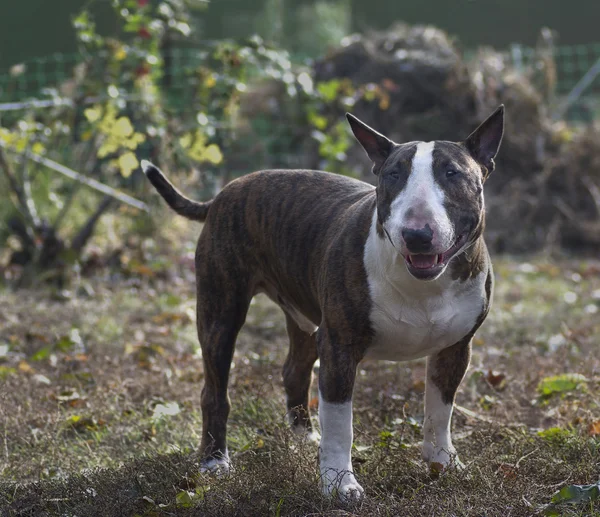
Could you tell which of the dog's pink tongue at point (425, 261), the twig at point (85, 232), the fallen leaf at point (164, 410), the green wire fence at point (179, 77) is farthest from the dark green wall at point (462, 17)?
the dog's pink tongue at point (425, 261)

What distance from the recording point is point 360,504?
3379mm

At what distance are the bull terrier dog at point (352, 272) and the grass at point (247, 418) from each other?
7.0 inches

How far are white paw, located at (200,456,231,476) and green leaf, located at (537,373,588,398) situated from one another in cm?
157

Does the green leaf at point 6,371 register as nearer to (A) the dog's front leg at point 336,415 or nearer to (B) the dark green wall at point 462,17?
(A) the dog's front leg at point 336,415

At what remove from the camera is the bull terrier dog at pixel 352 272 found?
333 cm

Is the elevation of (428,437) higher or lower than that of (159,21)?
lower

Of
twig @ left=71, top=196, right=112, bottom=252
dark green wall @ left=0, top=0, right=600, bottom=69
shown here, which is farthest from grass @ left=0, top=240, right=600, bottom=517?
dark green wall @ left=0, top=0, right=600, bottom=69

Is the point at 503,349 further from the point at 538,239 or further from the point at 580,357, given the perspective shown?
the point at 538,239

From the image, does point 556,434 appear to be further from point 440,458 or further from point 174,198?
point 174,198

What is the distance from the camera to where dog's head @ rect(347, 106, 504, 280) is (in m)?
3.16

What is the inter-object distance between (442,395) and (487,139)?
1.04 meters

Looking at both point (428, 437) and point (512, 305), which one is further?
point (512, 305)

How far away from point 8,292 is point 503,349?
11.9 feet

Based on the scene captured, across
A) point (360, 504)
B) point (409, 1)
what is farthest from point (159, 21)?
point (409, 1)
